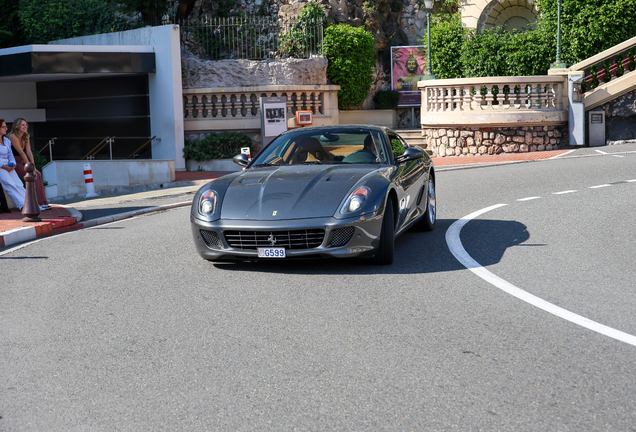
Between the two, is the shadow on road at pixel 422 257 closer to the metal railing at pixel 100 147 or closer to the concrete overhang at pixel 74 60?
the concrete overhang at pixel 74 60

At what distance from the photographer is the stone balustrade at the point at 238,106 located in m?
24.7

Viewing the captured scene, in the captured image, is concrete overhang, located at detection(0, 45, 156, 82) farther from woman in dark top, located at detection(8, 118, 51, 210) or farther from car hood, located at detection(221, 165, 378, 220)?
car hood, located at detection(221, 165, 378, 220)

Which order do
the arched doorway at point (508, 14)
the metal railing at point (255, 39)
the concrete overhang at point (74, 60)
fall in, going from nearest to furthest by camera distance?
1. the concrete overhang at point (74, 60)
2. the metal railing at point (255, 39)
3. the arched doorway at point (508, 14)

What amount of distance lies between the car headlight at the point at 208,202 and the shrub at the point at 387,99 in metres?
24.8

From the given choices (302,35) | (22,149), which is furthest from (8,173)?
(302,35)

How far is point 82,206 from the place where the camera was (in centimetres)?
1517

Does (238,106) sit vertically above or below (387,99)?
below

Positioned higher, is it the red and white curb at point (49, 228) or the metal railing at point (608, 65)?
the metal railing at point (608, 65)

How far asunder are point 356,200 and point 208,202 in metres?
1.45

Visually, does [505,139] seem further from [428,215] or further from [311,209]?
[311,209]

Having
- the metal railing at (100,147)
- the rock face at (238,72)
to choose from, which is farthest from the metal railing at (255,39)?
the metal railing at (100,147)

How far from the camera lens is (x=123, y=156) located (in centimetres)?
2567

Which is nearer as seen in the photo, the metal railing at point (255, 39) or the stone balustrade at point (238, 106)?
the stone balustrade at point (238, 106)

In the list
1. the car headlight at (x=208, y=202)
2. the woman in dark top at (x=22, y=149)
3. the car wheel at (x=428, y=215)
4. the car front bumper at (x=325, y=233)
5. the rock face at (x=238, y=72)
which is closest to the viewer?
the car front bumper at (x=325, y=233)
